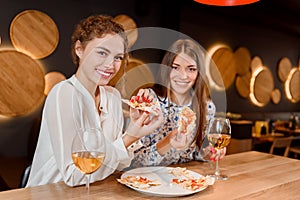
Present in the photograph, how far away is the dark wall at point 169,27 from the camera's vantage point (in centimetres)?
286

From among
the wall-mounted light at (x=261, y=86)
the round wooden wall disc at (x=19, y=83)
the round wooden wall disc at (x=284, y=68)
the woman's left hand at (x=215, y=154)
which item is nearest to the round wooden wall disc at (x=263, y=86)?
the wall-mounted light at (x=261, y=86)

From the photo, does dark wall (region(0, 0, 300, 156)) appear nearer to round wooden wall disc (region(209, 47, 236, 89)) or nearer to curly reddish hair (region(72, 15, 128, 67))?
round wooden wall disc (region(209, 47, 236, 89))

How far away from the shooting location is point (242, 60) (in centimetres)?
491

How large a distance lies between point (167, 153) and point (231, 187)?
1.59ft

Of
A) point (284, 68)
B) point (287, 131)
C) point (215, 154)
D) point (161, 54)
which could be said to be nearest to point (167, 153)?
point (215, 154)

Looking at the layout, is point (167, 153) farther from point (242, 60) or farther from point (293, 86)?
point (293, 86)

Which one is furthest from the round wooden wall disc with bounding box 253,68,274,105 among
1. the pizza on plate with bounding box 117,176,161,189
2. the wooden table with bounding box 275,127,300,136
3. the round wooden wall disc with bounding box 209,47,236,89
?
the pizza on plate with bounding box 117,176,161,189

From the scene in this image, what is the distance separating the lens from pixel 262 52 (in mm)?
5320

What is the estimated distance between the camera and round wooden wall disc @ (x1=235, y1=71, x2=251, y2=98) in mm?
4871

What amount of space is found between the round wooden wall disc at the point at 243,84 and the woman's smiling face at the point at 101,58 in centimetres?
395

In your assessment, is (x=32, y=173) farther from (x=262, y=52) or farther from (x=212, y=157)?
(x=262, y=52)

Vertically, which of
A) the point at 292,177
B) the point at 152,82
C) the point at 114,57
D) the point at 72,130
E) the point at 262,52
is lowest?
the point at 292,177

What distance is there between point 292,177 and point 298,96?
557cm

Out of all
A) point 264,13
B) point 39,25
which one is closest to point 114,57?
point 39,25
